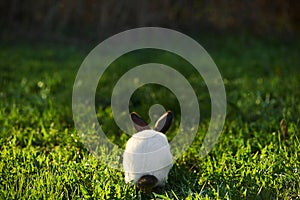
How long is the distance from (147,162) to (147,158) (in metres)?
0.02

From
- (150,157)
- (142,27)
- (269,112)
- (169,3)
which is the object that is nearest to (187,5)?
(169,3)

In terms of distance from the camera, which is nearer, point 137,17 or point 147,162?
point 147,162

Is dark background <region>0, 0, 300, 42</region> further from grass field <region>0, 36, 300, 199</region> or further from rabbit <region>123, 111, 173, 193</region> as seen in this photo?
rabbit <region>123, 111, 173, 193</region>

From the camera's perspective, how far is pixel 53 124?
3002mm

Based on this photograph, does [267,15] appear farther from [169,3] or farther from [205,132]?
[205,132]

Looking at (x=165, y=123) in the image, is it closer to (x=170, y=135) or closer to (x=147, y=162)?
(x=147, y=162)

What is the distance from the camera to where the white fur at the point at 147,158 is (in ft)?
6.67

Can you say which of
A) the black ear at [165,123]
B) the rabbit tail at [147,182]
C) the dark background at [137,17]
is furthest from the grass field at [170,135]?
the dark background at [137,17]

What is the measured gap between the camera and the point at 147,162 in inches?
79.7

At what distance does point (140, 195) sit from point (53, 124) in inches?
46.1

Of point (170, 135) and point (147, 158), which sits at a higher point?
point (147, 158)

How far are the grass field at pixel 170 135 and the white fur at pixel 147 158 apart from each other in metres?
0.08

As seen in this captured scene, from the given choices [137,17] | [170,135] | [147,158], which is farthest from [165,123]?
[137,17]

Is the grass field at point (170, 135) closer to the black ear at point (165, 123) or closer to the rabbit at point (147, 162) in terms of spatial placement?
the rabbit at point (147, 162)
